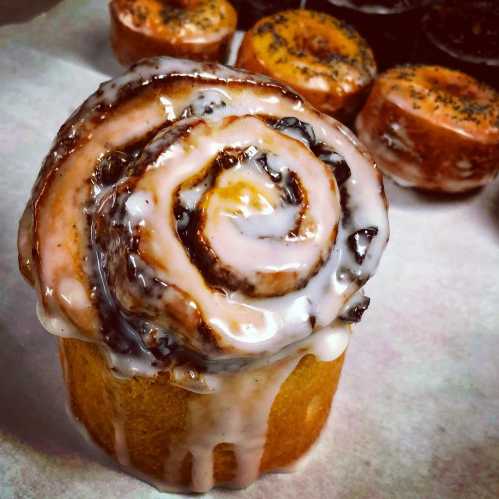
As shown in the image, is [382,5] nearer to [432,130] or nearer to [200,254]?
[432,130]

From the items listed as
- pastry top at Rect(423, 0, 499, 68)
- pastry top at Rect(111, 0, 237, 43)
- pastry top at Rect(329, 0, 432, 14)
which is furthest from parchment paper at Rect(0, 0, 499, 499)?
pastry top at Rect(329, 0, 432, 14)

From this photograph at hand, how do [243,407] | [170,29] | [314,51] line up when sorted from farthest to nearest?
1. [314,51]
2. [170,29]
3. [243,407]

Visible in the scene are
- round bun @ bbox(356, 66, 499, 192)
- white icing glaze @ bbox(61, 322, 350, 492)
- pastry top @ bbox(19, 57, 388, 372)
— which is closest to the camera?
pastry top @ bbox(19, 57, 388, 372)

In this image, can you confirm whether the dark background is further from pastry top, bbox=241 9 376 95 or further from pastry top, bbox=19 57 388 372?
pastry top, bbox=19 57 388 372

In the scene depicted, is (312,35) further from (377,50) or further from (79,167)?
(79,167)

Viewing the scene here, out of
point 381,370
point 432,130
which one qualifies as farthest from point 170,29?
point 381,370
